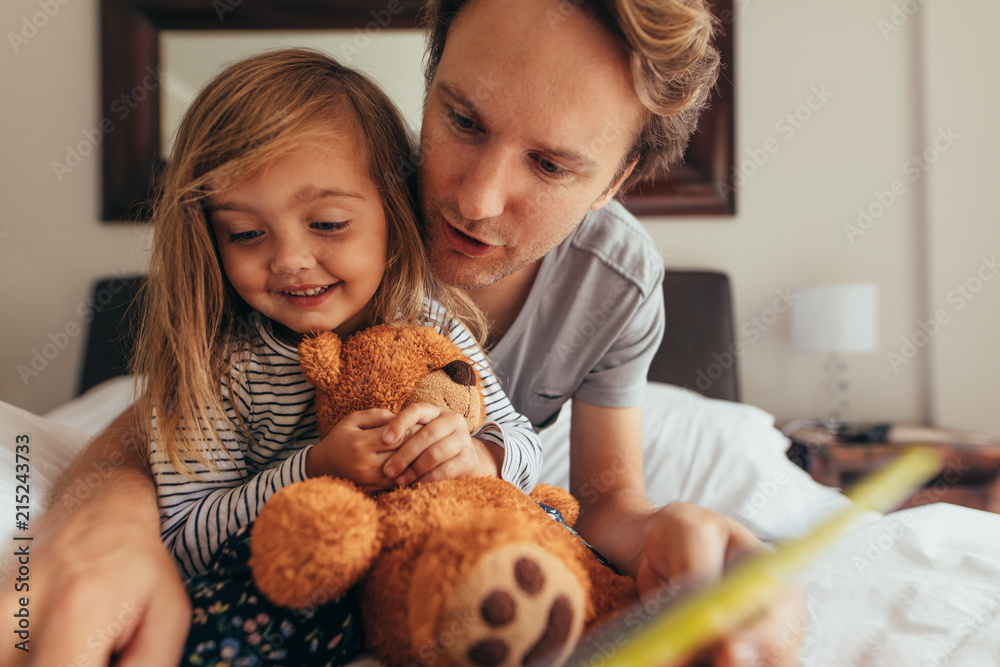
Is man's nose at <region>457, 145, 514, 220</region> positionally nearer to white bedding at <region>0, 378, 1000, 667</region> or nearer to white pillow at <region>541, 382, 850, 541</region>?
white bedding at <region>0, 378, 1000, 667</region>

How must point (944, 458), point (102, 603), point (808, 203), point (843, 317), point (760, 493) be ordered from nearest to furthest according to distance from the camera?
point (102, 603), point (760, 493), point (944, 458), point (843, 317), point (808, 203)

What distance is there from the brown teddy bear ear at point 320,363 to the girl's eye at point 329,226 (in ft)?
0.42

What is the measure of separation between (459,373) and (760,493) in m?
1.12

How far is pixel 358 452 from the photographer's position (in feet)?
1.97

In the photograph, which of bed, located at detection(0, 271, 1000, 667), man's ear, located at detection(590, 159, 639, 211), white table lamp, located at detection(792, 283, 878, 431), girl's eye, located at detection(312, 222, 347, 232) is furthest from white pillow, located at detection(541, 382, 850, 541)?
girl's eye, located at detection(312, 222, 347, 232)

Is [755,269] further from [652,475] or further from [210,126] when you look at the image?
[210,126]

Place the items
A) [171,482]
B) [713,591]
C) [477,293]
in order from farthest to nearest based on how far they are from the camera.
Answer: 1. [477,293]
2. [171,482]
3. [713,591]

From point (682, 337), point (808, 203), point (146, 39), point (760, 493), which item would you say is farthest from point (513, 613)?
point (146, 39)

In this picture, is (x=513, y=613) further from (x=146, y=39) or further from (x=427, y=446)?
(x=146, y=39)

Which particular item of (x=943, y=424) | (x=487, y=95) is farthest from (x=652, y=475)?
(x=943, y=424)

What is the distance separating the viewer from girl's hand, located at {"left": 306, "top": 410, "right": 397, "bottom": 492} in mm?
602

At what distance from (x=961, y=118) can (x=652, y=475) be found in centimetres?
211

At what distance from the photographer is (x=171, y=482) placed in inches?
28.0

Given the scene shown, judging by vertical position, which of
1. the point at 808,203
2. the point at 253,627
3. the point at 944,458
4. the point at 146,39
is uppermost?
the point at 146,39
